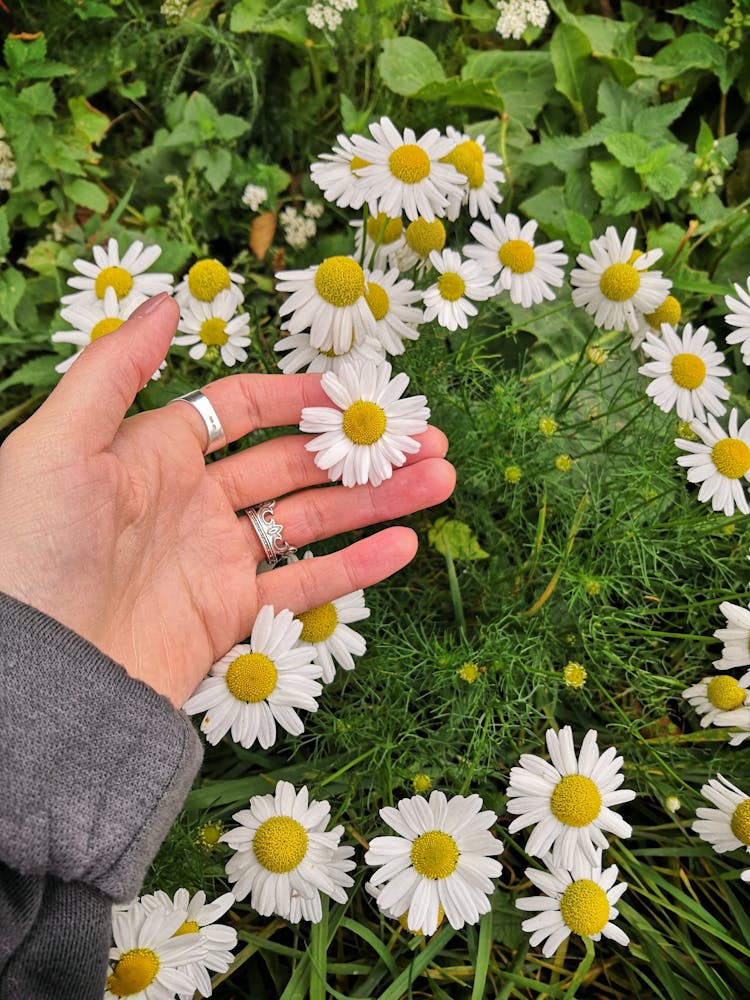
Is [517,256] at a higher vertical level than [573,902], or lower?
higher

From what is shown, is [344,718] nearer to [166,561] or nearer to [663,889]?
[166,561]

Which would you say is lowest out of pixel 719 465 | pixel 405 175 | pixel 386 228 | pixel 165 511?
pixel 165 511

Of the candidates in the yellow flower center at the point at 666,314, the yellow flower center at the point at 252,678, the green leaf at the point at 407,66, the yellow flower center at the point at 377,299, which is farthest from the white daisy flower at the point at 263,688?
the green leaf at the point at 407,66

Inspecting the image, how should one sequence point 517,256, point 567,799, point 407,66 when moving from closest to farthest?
1. point 567,799
2. point 517,256
3. point 407,66

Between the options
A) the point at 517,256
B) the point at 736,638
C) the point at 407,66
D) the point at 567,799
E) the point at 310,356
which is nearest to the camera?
the point at 567,799

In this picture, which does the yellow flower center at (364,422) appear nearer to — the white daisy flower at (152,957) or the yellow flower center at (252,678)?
the yellow flower center at (252,678)

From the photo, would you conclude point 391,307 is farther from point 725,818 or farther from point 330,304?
point 725,818

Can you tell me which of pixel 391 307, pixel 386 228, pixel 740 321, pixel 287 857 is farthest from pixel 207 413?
pixel 740 321

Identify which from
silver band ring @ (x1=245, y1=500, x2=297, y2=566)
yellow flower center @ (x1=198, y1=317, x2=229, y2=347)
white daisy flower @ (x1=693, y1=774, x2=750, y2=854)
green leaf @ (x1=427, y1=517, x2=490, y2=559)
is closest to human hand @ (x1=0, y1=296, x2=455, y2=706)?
silver band ring @ (x1=245, y1=500, x2=297, y2=566)
